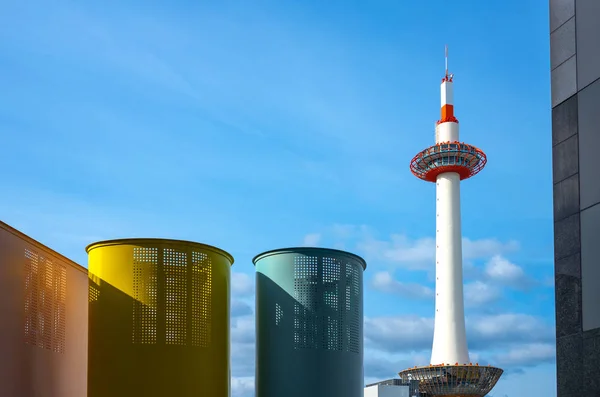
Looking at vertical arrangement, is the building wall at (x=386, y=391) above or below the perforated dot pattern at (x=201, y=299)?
below

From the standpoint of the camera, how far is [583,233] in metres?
14.9

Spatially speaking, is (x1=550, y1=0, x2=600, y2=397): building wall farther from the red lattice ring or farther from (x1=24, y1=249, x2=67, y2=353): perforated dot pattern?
the red lattice ring

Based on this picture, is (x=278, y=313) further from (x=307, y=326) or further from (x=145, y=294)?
(x=145, y=294)

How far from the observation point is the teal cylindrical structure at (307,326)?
2462 centimetres

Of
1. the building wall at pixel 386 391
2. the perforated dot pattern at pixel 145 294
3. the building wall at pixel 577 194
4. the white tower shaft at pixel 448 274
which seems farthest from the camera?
the building wall at pixel 386 391

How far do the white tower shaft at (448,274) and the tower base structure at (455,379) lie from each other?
0.81 m

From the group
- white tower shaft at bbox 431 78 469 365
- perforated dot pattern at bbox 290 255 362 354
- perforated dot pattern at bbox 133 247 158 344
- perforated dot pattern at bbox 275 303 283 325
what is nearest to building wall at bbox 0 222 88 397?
perforated dot pattern at bbox 133 247 158 344

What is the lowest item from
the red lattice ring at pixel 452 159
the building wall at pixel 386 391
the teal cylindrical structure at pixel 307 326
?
the building wall at pixel 386 391

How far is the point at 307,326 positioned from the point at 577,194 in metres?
11.8

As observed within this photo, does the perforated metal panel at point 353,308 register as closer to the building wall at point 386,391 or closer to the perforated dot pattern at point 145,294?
the perforated dot pattern at point 145,294

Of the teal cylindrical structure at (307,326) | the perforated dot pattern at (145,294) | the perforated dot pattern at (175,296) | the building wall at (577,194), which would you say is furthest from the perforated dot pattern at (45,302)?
the building wall at (577,194)

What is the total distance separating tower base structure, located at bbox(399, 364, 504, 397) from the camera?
64438mm

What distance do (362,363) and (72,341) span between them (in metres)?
9.75

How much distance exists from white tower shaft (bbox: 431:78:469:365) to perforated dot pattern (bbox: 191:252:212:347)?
147ft
